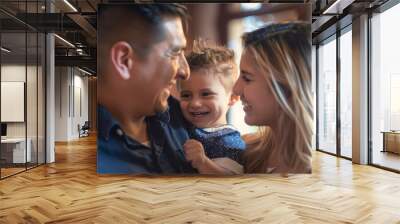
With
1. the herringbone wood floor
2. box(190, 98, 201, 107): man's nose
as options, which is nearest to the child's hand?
the herringbone wood floor

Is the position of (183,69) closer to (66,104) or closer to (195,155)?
(195,155)

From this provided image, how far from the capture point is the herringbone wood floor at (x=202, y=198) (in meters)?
4.03

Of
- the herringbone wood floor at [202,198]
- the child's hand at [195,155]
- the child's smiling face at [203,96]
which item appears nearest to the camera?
the herringbone wood floor at [202,198]

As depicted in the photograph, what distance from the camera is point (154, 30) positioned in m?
6.52

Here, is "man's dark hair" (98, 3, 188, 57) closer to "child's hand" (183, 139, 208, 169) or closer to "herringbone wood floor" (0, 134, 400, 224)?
"child's hand" (183, 139, 208, 169)

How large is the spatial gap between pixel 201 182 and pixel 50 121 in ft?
14.2

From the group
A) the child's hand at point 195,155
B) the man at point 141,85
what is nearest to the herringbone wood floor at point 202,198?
the child's hand at point 195,155

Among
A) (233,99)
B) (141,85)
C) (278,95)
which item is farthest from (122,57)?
(278,95)

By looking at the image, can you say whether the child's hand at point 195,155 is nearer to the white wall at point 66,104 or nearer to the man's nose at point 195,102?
the man's nose at point 195,102

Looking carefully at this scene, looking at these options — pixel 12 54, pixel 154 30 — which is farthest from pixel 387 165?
pixel 12 54

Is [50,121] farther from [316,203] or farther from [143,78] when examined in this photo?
[316,203]

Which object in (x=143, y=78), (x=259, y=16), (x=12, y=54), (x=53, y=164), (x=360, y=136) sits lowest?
(x=53, y=164)

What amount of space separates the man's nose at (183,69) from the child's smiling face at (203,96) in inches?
3.0

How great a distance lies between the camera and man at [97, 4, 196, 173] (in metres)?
6.50
